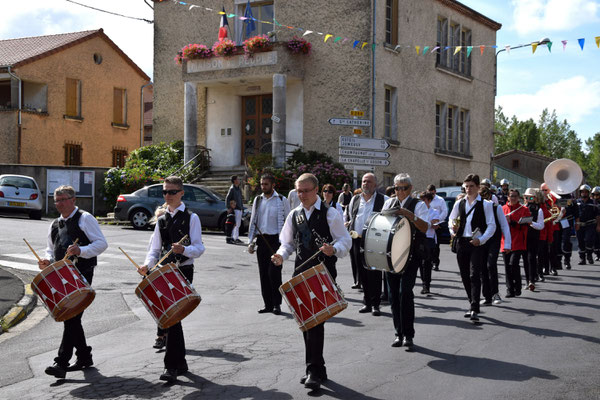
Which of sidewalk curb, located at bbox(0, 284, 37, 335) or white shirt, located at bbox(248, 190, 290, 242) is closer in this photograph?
sidewalk curb, located at bbox(0, 284, 37, 335)

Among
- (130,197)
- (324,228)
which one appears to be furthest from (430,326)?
(130,197)

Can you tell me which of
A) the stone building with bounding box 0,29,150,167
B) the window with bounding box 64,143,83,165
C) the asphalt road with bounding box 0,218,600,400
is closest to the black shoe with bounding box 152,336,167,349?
the asphalt road with bounding box 0,218,600,400

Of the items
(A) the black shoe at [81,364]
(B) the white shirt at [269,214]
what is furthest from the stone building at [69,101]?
(A) the black shoe at [81,364]

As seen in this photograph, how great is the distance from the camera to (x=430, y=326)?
8.97 m

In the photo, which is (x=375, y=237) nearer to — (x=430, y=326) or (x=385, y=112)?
(x=430, y=326)

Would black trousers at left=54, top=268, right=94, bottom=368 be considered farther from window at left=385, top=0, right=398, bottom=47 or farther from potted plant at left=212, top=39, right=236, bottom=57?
window at left=385, top=0, right=398, bottom=47

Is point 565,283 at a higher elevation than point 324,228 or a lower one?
lower

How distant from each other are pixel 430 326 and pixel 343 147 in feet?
34.6

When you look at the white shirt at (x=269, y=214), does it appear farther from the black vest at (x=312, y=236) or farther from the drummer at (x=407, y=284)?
the black vest at (x=312, y=236)

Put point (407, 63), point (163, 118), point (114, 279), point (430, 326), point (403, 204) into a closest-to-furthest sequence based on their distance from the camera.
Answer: point (403, 204), point (430, 326), point (114, 279), point (407, 63), point (163, 118)

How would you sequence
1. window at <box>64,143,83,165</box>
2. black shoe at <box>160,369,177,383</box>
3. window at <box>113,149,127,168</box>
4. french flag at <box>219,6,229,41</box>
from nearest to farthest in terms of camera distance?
black shoe at <box>160,369,177,383</box> < french flag at <box>219,6,229,41</box> < window at <box>64,143,83,165</box> < window at <box>113,149,127,168</box>

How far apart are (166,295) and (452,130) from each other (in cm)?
2790

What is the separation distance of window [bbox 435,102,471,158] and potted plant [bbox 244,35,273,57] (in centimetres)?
885

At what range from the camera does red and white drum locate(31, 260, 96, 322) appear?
6508 mm
